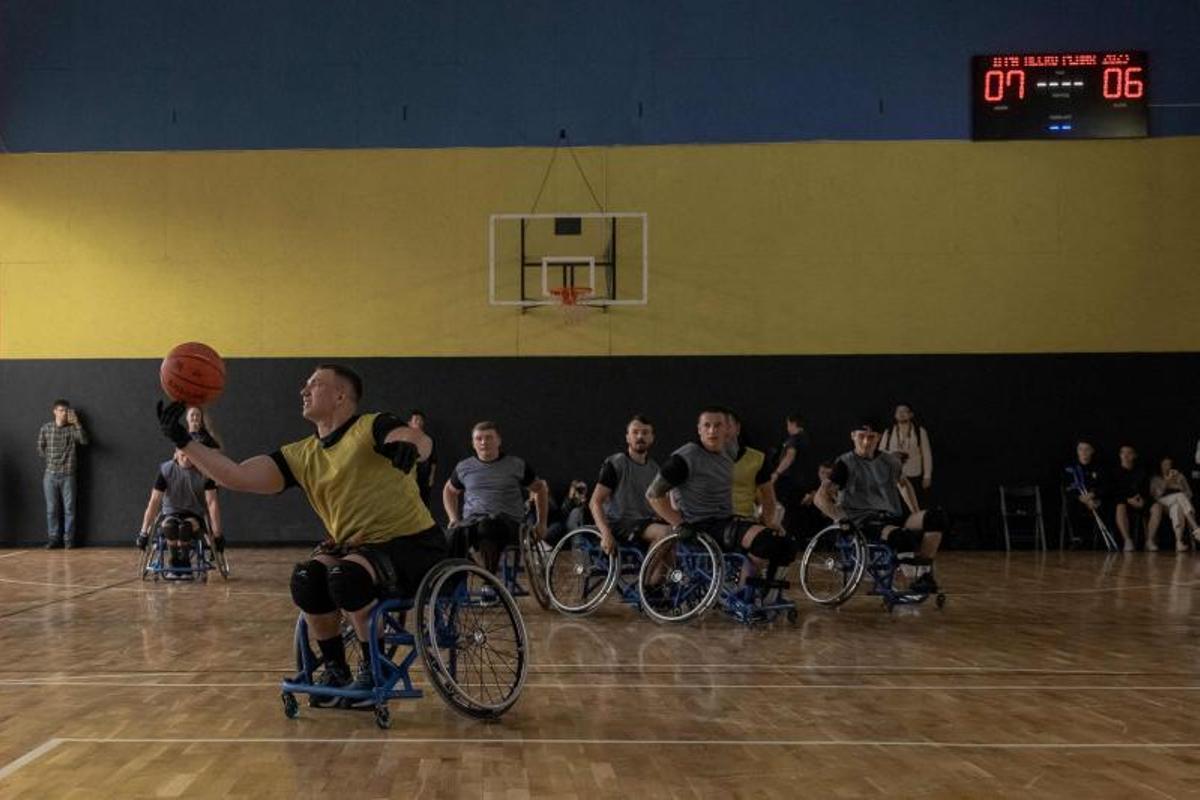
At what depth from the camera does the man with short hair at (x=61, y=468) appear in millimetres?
12477

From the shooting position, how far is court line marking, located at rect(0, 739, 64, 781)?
3.45m

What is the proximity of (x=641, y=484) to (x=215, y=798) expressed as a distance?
15.2ft

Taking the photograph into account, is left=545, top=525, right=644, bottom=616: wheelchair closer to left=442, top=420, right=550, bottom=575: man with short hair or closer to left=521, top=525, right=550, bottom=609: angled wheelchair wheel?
left=521, top=525, right=550, bottom=609: angled wheelchair wheel

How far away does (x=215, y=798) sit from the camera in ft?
10.4

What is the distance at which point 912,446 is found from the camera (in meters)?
12.2

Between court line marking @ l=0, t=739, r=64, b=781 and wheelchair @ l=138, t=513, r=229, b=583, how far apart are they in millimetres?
5565

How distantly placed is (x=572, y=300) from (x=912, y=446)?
11.3 ft

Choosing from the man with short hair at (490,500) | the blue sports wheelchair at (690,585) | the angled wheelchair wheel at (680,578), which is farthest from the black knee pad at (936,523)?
the man with short hair at (490,500)

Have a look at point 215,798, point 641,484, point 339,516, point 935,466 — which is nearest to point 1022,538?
point 935,466

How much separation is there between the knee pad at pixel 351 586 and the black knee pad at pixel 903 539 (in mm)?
4115

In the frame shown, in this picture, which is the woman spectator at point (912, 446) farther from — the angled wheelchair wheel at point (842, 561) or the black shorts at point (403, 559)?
the black shorts at point (403, 559)

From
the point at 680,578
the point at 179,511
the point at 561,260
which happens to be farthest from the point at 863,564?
the point at 561,260

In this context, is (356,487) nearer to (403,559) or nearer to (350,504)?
(350,504)

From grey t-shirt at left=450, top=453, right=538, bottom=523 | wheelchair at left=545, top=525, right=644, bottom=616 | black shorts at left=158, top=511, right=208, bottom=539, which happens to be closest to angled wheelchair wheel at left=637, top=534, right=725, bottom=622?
wheelchair at left=545, top=525, right=644, bottom=616
